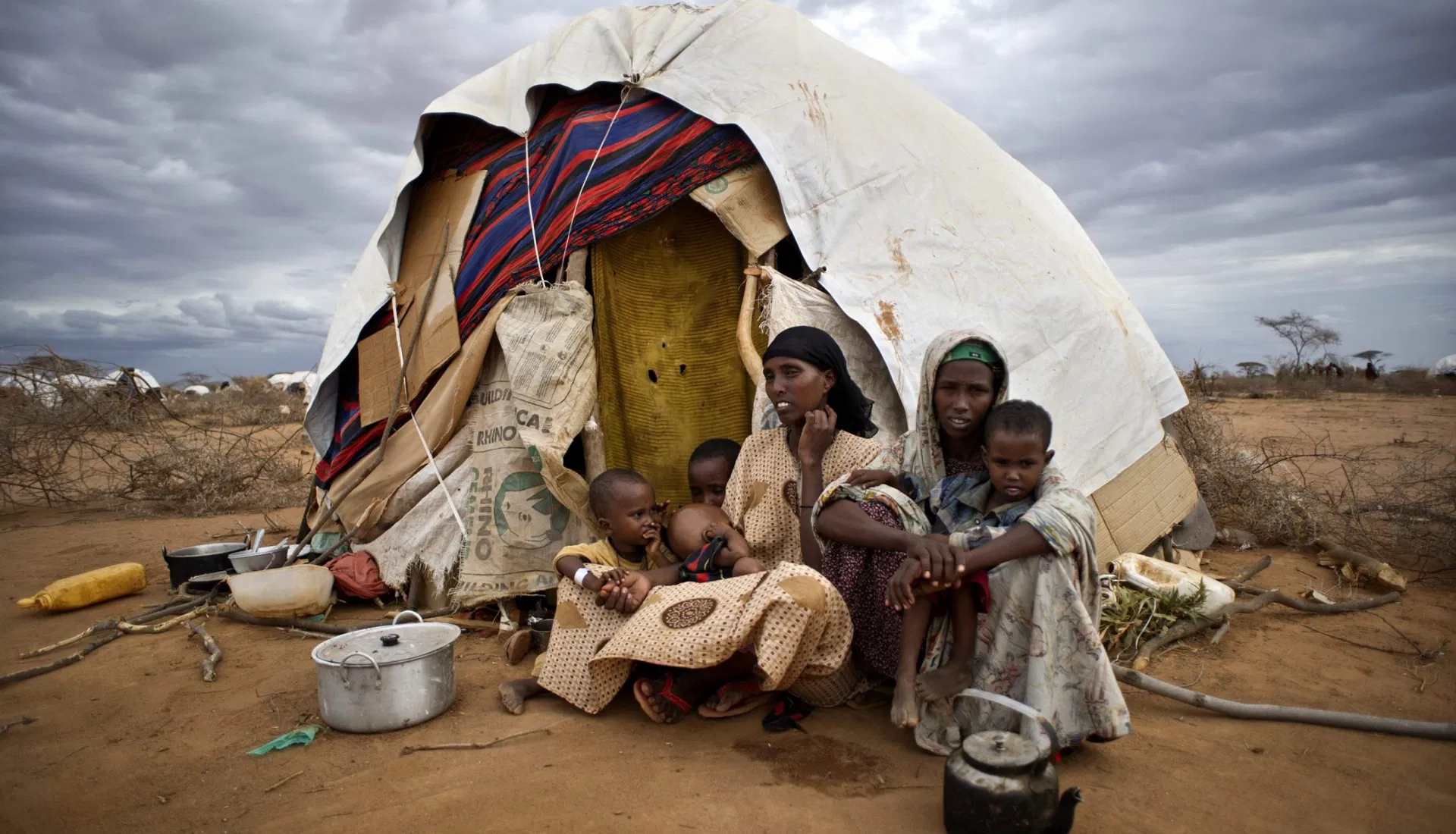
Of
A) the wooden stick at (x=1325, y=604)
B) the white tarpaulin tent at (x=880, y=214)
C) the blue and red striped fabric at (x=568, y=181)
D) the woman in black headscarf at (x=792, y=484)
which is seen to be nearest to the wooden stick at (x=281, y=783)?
the woman in black headscarf at (x=792, y=484)

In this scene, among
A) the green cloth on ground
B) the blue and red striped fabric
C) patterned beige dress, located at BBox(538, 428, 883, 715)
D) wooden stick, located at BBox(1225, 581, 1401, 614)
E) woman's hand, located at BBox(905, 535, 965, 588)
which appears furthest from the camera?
the blue and red striped fabric

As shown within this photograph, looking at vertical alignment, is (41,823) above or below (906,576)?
below

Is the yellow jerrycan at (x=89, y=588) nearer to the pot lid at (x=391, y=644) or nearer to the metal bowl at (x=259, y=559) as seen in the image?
the metal bowl at (x=259, y=559)

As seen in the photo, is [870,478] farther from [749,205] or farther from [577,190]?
[577,190]

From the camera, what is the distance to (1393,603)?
3.21m

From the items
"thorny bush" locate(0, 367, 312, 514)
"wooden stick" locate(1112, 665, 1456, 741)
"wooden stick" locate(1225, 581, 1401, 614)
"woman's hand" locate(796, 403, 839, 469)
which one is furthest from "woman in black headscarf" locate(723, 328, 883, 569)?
"thorny bush" locate(0, 367, 312, 514)

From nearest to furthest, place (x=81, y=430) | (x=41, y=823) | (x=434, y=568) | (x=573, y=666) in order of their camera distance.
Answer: (x=41, y=823) < (x=573, y=666) < (x=434, y=568) < (x=81, y=430)

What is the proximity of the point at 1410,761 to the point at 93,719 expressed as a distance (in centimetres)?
337

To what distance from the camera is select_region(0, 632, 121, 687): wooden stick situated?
9.00 ft

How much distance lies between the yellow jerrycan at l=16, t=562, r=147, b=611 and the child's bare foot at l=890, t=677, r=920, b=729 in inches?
138

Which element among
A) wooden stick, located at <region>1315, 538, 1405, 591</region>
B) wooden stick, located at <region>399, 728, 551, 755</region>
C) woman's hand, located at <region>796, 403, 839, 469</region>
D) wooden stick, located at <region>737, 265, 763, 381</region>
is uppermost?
wooden stick, located at <region>737, 265, 763, 381</region>

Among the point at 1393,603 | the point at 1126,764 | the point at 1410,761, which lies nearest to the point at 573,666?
the point at 1126,764

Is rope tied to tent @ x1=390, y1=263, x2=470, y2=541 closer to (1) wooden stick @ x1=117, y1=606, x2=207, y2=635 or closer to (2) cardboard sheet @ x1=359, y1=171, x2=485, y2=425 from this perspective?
(2) cardboard sheet @ x1=359, y1=171, x2=485, y2=425

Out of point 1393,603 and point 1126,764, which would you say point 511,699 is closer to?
point 1126,764
